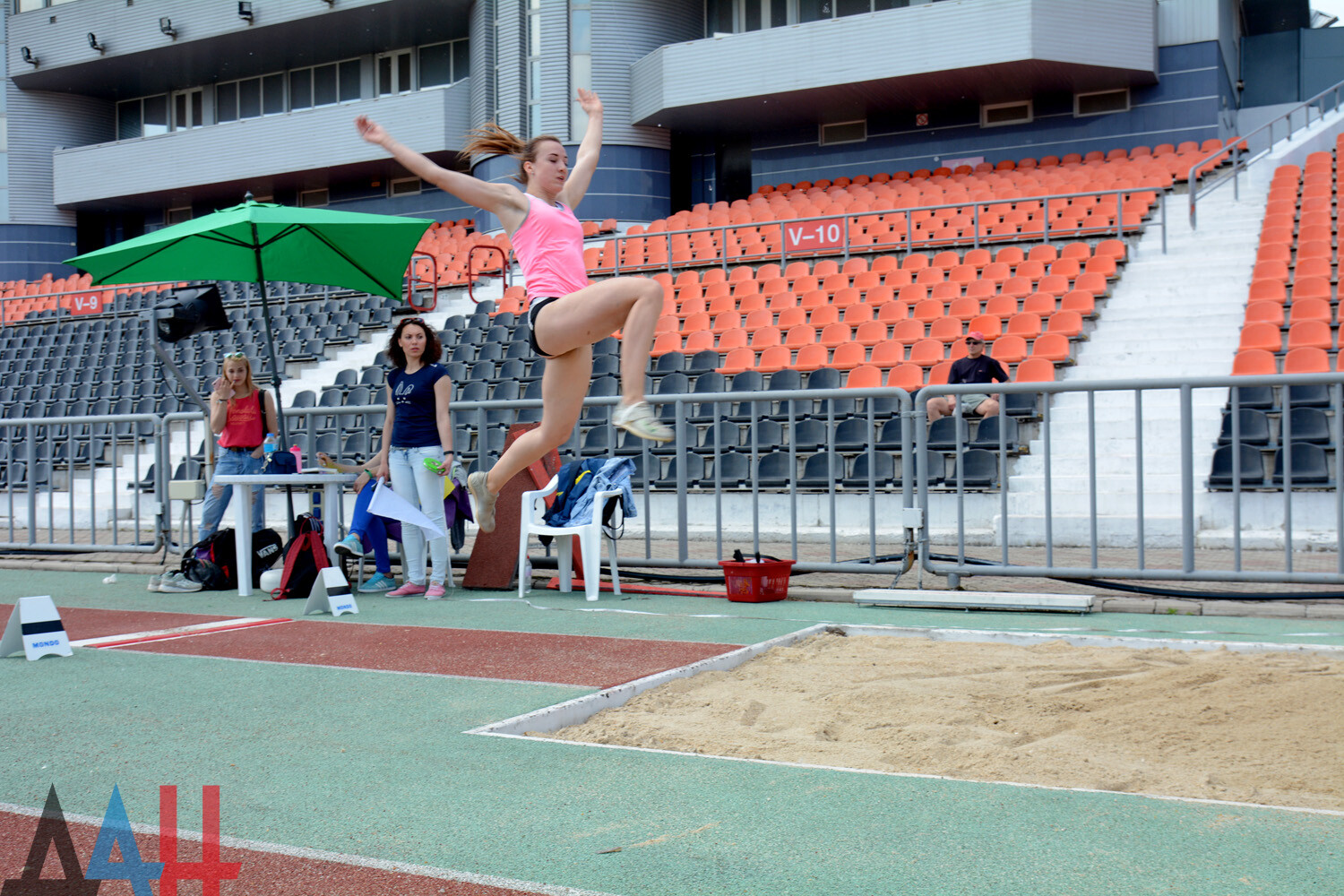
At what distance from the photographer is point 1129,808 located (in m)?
2.61

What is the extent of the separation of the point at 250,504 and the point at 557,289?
4.33 meters

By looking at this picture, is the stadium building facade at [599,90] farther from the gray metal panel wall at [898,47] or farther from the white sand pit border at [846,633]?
the white sand pit border at [846,633]

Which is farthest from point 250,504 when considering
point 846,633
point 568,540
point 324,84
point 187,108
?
point 187,108

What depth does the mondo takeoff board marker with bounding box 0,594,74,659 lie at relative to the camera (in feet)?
16.2

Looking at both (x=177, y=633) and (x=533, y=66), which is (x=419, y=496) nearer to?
(x=177, y=633)

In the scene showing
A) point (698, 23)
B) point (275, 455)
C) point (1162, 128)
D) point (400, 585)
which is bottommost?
point (400, 585)

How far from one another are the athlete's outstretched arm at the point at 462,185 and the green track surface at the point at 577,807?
1.92 meters

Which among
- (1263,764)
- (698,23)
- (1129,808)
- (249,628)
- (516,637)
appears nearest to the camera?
(1129,808)

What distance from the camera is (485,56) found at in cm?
2839

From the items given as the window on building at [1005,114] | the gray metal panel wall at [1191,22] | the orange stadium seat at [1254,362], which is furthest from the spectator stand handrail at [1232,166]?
the orange stadium seat at [1254,362]

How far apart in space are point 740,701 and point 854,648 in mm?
1238

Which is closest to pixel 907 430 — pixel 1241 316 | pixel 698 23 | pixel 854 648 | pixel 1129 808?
pixel 854 648

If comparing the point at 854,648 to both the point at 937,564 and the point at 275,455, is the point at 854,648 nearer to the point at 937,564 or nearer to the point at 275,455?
the point at 937,564

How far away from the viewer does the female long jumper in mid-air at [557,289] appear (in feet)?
13.8
